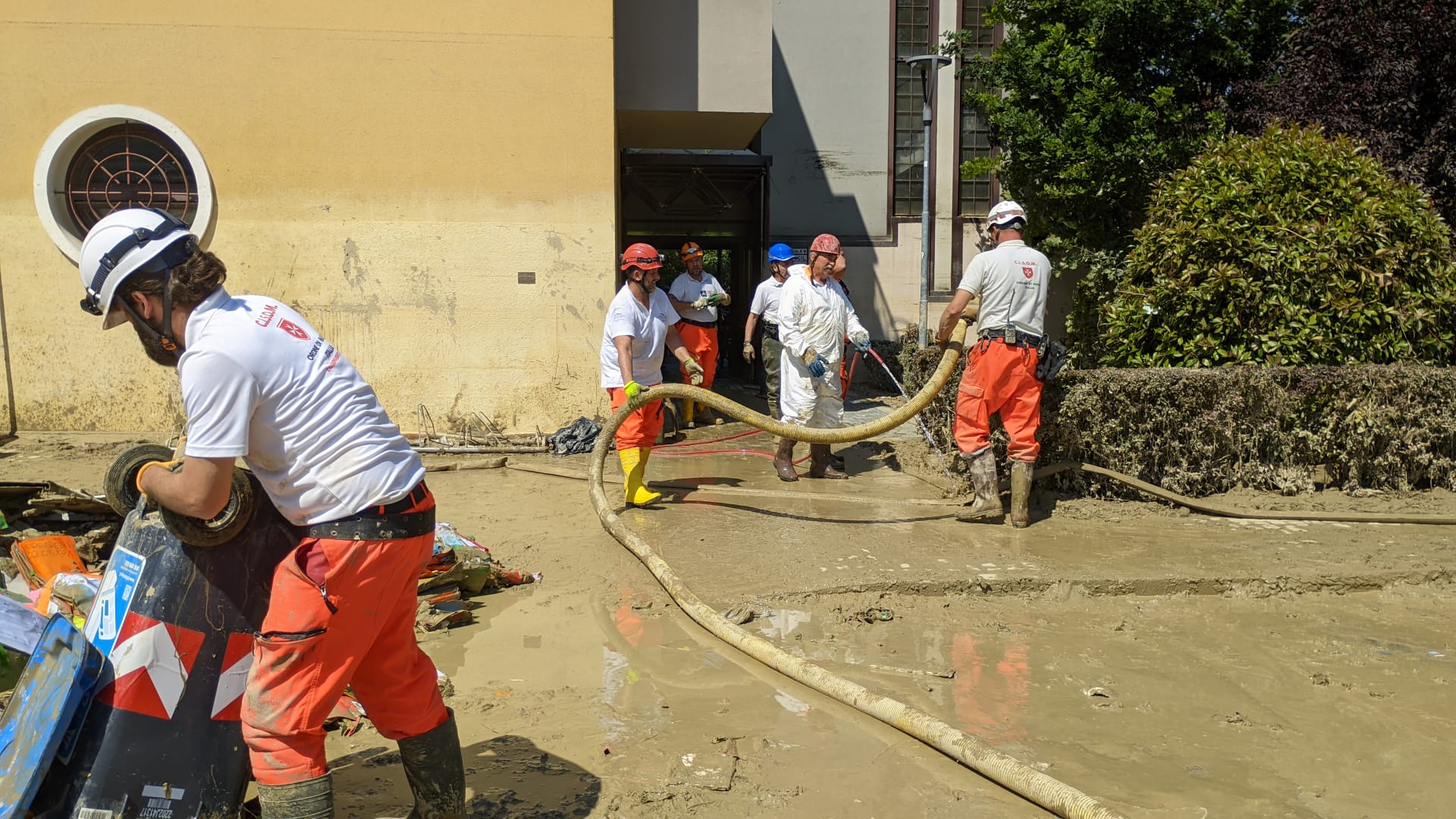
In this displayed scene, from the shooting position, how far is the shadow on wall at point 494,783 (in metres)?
3.04

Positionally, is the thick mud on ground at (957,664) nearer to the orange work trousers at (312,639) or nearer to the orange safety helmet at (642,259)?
the orange work trousers at (312,639)

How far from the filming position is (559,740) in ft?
11.4

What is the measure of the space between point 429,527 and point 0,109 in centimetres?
871

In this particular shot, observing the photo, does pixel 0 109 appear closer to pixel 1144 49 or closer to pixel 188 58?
pixel 188 58

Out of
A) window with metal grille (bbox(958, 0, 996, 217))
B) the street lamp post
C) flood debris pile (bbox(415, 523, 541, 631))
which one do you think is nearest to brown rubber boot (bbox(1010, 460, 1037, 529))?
flood debris pile (bbox(415, 523, 541, 631))

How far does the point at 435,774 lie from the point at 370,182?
24.6ft

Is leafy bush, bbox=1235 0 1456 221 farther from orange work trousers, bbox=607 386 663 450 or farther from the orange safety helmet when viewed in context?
orange work trousers, bbox=607 386 663 450

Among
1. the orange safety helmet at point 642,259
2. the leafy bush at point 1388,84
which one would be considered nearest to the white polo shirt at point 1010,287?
the orange safety helmet at point 642,259

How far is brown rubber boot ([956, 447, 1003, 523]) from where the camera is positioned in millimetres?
6305

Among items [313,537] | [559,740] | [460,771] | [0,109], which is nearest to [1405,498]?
[559,740]

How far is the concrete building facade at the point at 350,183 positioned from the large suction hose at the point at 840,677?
3331 millimetres

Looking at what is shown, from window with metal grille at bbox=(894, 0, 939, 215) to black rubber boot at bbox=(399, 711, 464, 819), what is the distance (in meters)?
13.4

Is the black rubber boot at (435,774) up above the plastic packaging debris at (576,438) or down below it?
above

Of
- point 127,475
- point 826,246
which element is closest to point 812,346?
point 826,246
